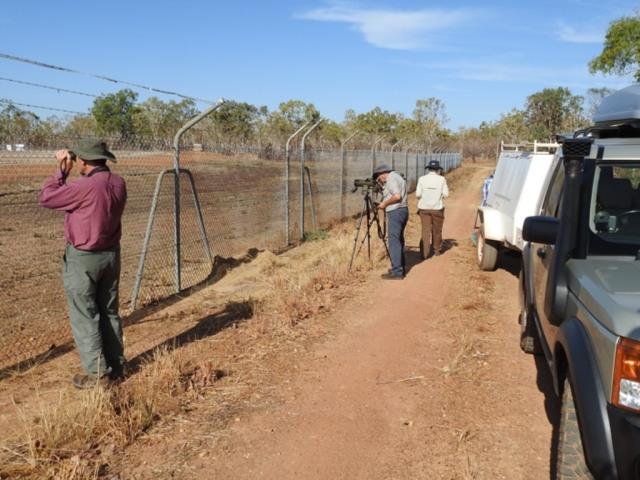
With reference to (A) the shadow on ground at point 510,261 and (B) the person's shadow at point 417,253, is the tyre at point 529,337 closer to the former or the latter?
(B) the person's shadow at point 417,253

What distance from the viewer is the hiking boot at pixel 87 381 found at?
15.0 ft

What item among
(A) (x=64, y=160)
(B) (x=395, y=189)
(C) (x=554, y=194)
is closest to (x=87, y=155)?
(A) (x=64, y=160)

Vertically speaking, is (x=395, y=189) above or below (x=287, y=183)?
above

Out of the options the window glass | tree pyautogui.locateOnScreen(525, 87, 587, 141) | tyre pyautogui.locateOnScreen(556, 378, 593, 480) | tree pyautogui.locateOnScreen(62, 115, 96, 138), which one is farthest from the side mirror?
tree pyautogui.locateOnScreen(525, 87, 587, 141)

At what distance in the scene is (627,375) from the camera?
2.40m

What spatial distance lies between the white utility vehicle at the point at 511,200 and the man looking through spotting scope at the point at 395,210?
146 cm

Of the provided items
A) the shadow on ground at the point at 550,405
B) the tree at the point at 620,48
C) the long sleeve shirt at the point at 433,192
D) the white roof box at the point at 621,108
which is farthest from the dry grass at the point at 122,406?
the tree at the point at 620,48

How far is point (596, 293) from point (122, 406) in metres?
3.04

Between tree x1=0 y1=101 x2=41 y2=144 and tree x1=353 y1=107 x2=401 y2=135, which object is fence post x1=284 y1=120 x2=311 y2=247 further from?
tree x1=353 y1=107 x2=401 y2=135

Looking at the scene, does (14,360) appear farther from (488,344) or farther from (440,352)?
(488,344)

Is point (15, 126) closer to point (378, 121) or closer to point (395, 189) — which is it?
point (395, 189)

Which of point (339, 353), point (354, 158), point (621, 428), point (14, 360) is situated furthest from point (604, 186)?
point (354, 158)

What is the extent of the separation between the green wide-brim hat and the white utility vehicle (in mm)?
4942

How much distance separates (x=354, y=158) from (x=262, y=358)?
450 inches
